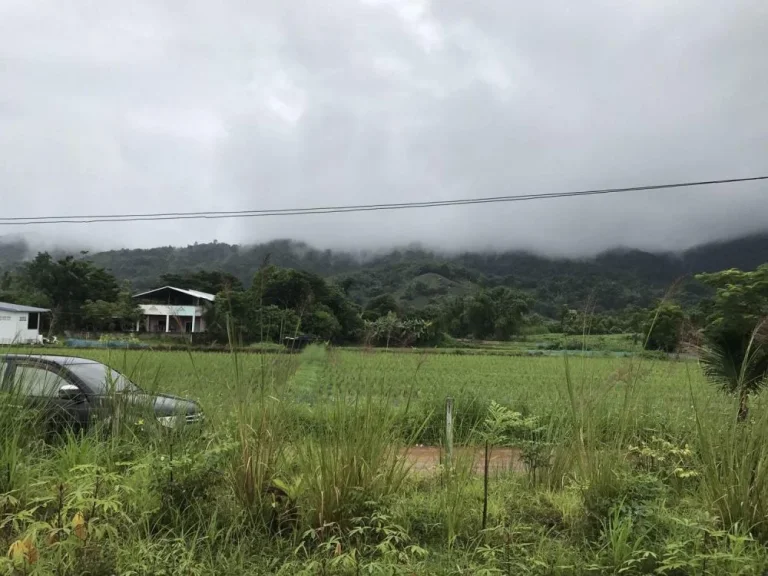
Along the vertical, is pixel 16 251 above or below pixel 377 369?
above

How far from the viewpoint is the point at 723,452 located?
4.01 meters

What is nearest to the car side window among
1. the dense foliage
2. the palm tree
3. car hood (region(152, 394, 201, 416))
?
car hood (region(152, 394, 201, 416))

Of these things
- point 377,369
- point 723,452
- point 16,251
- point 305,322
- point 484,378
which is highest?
point 16,251

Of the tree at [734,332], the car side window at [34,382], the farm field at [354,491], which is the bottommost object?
the farm field at [354,491]

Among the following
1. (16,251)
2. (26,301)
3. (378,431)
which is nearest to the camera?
(378,431)

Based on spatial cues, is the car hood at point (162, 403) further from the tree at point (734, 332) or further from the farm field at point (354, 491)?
the tree at point (734, 332)

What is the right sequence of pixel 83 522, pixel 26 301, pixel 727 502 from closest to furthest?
pixel 83 522 → pixel 727 502 → pixel 26 301

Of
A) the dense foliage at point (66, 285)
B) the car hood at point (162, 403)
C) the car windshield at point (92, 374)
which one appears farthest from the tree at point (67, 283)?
the car hood at point (162, 403)

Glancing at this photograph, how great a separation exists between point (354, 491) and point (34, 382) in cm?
348

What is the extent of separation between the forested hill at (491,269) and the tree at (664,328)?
0.64 ft

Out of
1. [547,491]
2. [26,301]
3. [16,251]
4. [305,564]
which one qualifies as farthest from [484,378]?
[16,251]

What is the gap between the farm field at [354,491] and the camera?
3.29 metres

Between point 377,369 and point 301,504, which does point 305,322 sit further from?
point 301,504

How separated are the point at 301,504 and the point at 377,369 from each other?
1413mm
